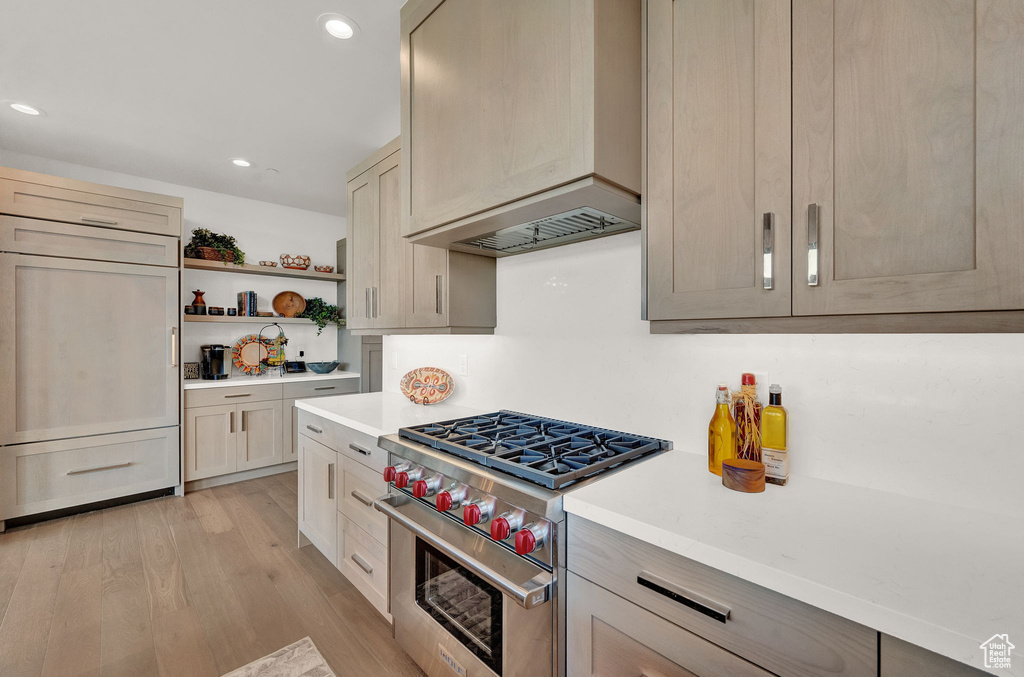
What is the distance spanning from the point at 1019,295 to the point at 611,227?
1049 millimetres

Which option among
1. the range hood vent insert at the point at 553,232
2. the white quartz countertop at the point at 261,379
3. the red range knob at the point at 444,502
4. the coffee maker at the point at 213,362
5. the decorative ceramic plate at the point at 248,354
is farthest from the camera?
the decorative ceramic plate at the point at 248,354

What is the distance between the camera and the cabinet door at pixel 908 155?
2.55ft

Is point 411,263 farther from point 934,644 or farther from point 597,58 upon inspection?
point 934,644

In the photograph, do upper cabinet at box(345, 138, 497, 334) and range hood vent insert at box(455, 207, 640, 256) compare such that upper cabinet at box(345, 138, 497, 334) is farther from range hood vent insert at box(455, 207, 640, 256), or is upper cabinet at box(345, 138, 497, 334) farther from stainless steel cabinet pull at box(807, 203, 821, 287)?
stainless steel cabinet pull at box(807, 203, 821, 287)

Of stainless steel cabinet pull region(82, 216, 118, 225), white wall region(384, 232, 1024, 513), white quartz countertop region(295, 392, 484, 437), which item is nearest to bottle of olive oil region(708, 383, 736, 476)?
white wall region(384, 232, 1024, 513)

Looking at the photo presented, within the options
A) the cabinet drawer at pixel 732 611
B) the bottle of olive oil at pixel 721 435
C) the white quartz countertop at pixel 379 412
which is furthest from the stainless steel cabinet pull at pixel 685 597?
the white quartz countertop at pixel 379 412

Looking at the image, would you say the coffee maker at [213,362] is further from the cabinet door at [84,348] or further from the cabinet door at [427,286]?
the cabinet door at [427,286]

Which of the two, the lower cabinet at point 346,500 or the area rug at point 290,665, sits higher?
the lower cabinet at point 346,500

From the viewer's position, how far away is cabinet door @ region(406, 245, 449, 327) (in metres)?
2.04

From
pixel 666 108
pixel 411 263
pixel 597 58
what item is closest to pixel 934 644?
pixel 666 108

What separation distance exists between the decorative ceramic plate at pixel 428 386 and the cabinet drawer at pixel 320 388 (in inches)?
84.4

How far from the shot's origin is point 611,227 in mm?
1604

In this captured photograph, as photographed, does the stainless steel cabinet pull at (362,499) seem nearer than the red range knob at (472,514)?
No
